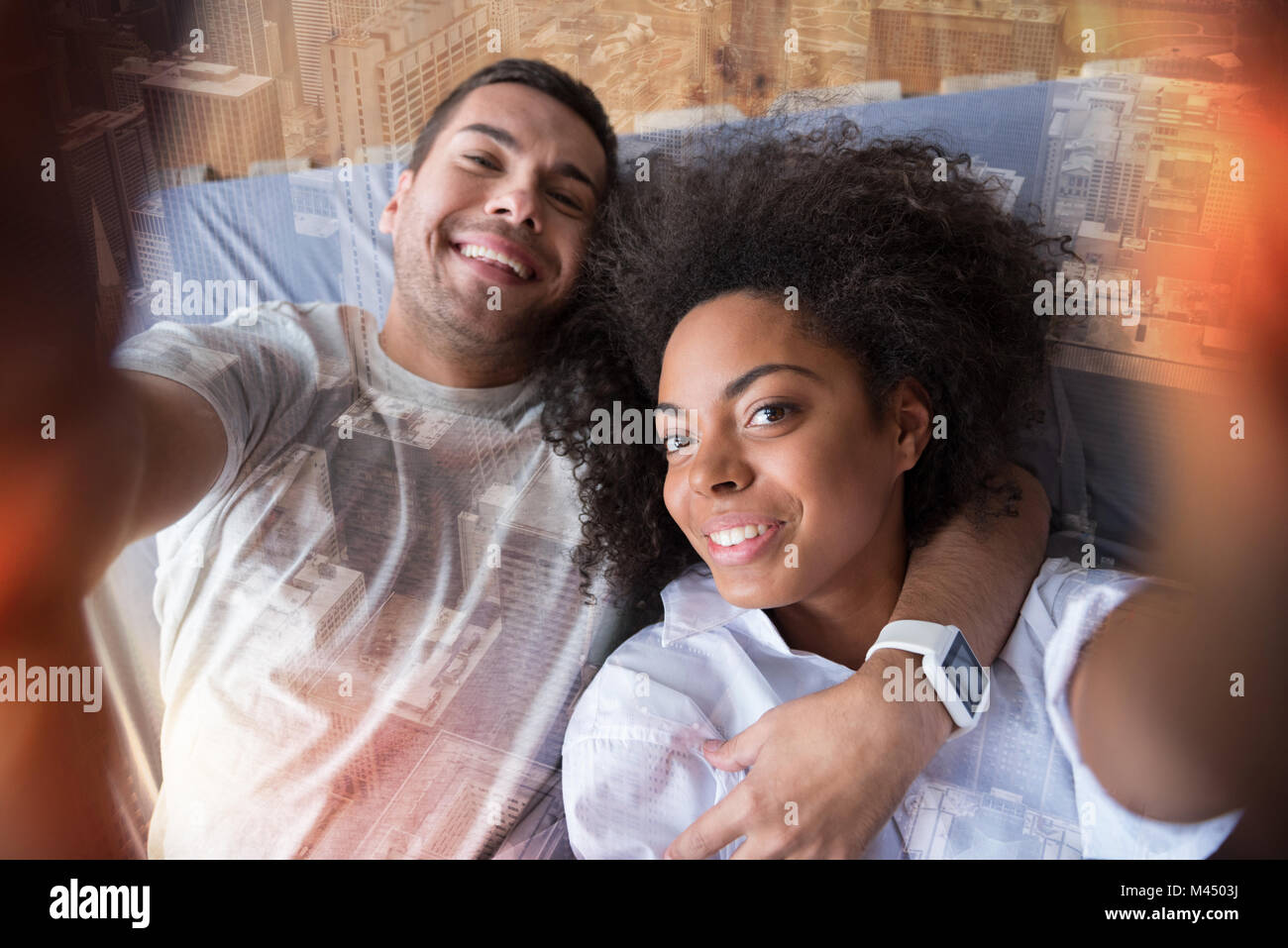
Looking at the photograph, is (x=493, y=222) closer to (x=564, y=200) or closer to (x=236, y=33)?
(x=564, y=200)

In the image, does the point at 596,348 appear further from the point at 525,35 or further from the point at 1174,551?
the point at 1174,551

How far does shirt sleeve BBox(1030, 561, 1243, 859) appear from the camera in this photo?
3.66 feet

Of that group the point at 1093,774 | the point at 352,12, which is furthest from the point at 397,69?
the point at 1093,774

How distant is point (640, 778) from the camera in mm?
1151

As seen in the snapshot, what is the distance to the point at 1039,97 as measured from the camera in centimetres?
134

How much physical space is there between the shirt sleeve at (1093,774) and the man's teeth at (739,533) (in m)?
0.42

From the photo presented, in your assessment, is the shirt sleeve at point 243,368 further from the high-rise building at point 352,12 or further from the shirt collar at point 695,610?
the shirt collar at point 695,610

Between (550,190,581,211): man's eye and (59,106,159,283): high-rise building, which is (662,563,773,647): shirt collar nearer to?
(550,190,581,211): man's eye

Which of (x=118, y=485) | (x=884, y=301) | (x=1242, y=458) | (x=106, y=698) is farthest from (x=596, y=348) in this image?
(x=1242, y=458)

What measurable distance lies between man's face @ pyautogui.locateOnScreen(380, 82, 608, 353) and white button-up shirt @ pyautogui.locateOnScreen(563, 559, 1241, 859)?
1.65 ft

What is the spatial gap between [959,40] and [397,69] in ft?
2.51

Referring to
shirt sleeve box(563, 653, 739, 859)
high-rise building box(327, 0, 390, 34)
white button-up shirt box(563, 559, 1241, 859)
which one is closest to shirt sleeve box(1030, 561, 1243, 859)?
white button-up shirt box(563, 559, 1241, 859)

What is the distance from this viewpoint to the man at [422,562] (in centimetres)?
108
